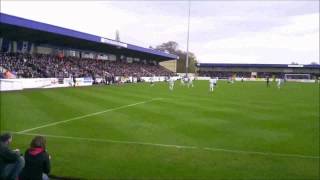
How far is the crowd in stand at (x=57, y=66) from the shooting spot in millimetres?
49484

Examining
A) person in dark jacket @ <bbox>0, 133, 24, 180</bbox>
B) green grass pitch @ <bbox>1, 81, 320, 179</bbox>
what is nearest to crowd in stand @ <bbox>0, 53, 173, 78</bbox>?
green grass pitch @ <bbox>1, 81, 320, 179</bbox>

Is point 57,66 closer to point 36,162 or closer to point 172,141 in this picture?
point 172,141

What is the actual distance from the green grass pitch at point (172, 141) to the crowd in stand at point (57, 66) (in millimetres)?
23617

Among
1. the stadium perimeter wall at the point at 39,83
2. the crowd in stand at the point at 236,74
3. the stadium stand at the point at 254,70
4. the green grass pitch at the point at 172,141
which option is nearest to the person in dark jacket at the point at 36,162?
the green grass pitch at the point at 172,141

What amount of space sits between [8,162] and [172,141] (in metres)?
8.83

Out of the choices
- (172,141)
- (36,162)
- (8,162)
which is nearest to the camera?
(36,162)

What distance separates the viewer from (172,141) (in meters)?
16.6

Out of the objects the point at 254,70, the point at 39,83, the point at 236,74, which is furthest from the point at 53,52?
the point at 254,70

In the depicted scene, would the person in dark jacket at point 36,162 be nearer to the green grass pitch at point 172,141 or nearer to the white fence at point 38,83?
the green grass pitch at point 172,141

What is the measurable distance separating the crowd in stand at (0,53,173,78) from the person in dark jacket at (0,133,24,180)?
40.3 m

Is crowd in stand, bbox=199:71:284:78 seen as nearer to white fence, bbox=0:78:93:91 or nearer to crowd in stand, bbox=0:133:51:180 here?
white fence, bbox=0:78:93:91

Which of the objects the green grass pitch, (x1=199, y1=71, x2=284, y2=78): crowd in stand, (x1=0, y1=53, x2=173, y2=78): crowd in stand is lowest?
the green grass pitch

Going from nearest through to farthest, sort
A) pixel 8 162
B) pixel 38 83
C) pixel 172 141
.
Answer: pixel 8 162
pixel 172 141
pixel 38 83

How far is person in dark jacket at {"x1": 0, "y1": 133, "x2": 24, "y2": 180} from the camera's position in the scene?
331 inches
